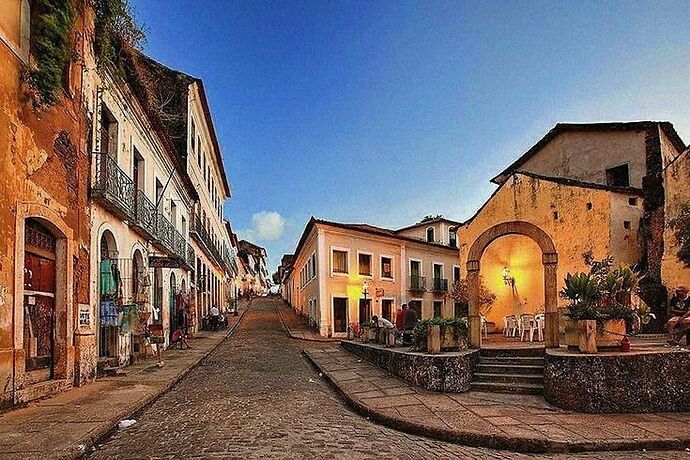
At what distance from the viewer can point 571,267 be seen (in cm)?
1591

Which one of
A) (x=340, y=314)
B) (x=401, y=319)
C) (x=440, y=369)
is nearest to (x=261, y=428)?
(x=440, y=369)

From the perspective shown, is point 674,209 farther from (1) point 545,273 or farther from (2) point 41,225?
(2) point 41,225

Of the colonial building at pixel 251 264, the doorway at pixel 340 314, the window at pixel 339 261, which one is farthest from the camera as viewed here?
the colonial building at pixel 251 264

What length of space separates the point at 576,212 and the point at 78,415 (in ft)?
45.0

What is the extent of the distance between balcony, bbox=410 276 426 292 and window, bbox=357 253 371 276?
11.5 ft

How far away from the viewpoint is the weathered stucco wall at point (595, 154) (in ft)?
62.4

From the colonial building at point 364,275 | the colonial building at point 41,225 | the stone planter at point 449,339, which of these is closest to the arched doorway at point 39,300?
the colonial building at point 41,225

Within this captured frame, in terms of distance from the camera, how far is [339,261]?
27219 millimetres

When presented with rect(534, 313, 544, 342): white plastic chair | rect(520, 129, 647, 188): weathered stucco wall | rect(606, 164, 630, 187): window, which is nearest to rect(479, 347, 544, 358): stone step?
rect(534, 313, 544, 342): white plastic chair

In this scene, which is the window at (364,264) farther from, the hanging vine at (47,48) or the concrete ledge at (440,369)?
the hanging vine at (47,48)

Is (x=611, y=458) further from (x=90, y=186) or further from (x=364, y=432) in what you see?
(x=90, y=186)

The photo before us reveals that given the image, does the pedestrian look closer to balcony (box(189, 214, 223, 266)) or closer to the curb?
the curb

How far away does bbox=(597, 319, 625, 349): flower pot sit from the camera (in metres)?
8.77

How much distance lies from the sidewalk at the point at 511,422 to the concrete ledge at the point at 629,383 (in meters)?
0.22
